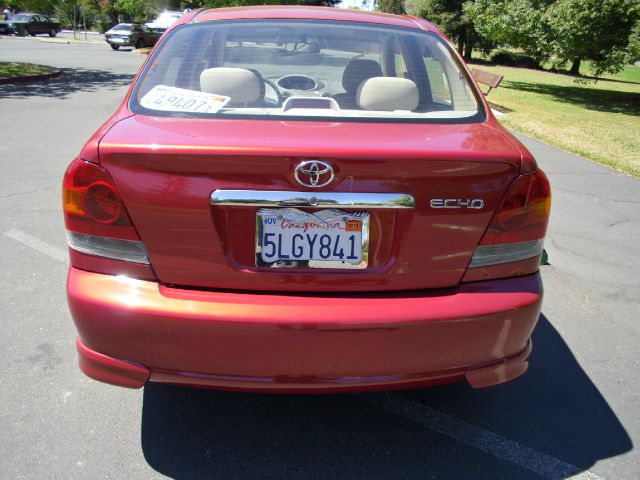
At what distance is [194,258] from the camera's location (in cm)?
204

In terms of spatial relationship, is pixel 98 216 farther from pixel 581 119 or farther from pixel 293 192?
pixel 581 119

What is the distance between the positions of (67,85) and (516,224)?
15135 millimetres

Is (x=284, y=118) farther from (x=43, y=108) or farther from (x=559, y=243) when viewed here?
(x=43, y=108)

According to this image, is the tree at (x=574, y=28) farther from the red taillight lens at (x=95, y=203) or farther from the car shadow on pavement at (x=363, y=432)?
the red taillight lens at (x=95, y=203)

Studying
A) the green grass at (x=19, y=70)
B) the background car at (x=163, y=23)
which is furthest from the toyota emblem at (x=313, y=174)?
the background car at (x=163, y=23)

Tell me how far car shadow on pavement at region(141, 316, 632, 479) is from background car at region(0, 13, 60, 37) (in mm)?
46956

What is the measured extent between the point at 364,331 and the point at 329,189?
514 millimetres

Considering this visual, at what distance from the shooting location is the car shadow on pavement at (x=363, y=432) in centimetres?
233

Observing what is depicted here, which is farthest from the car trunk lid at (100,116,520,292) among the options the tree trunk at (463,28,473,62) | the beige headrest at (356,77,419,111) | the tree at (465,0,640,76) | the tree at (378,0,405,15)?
the tree at (378,0,405,15)

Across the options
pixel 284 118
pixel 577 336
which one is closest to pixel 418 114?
pixel 284 118

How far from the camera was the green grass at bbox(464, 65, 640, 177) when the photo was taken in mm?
9703

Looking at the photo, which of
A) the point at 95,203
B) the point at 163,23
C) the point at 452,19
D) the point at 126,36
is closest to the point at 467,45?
the point at 452,19

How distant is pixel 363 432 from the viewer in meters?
2.54

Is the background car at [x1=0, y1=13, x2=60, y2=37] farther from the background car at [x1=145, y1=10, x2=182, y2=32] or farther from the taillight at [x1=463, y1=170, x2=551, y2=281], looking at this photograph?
the taillight at [x1=463, y1=170, x2=551, y2=281]
